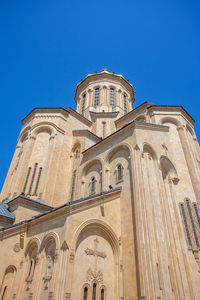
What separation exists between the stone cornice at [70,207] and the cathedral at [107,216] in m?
0.05

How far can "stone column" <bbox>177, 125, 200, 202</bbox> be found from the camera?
15.5 m

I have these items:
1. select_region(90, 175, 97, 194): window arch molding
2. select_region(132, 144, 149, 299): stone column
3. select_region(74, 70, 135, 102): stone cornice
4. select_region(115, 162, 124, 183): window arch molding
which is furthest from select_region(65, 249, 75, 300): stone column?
select_region(74, 70, 135, 102): stone cornice

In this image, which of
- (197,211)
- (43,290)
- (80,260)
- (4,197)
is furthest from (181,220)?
(4,197)

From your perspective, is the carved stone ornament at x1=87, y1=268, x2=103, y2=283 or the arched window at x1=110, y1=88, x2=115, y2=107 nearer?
the carved stone ornament at x1=87, y1=268, x2=103, y2=283

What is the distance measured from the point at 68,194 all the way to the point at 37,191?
98.6 inches

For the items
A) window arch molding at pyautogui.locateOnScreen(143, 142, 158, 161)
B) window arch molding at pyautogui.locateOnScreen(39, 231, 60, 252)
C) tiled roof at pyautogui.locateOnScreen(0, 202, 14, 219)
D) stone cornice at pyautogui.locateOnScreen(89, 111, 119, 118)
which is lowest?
window arch molding at pyautogui.locateOnScreen(39, 231, 60, 252)

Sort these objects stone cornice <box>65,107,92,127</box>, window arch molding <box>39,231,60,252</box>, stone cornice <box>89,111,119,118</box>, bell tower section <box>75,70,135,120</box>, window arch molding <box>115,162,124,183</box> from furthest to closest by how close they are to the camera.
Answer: bell tower section <box>75,70,135,120</box> < stone cornice <box>89,111,119,118</box> < stone cornice <box>65,107,92,127</box> < window arch molding <box>115,162,124,183</box> < window arch molding <box>39,231,60,252</box>

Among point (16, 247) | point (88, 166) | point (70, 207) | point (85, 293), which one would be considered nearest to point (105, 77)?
point (88, 166)

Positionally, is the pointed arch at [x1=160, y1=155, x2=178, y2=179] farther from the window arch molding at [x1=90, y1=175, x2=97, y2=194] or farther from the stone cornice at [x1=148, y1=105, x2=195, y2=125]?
the stone cornice at [x1=148, y1=105, x2=195, y2=125]

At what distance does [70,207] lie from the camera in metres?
11.1

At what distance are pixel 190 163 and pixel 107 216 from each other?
7.95 meters

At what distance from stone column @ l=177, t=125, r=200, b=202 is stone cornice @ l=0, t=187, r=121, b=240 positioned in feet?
18.2

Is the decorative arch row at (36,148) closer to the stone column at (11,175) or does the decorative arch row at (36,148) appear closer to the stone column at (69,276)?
the stone column at (11,175)

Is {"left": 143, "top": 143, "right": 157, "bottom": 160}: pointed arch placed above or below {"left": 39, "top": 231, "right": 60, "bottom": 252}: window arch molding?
above
